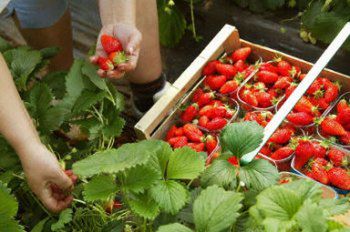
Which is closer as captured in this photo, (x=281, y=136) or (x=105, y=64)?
(x=105, y=64)

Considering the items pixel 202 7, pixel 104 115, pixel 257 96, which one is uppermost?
pixel 104 115

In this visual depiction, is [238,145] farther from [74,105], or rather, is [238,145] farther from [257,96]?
[257,96]

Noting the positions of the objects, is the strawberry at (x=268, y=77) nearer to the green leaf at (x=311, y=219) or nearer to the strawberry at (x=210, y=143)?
the strawberry at (x=210, y=143)

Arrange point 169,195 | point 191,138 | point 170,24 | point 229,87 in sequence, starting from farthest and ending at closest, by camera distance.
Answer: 1. point 170,24
2. point 229,87
3. point 191,138
4. point 169,195

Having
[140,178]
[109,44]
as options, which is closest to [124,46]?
[109,44]

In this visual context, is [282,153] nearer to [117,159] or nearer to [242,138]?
[242,138]

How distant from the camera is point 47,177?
1.12 m

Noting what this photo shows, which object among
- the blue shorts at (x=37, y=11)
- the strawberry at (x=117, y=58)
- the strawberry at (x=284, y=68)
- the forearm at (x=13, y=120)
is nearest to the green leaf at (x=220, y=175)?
the forearm at (x=13, y=120)

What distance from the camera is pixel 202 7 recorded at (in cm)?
256

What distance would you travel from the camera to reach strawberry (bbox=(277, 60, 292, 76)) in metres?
1.80

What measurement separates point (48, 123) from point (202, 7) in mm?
1433

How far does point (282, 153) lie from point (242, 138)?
54 cm

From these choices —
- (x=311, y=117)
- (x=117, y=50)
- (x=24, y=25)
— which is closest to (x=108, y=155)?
(x=117, y=50)

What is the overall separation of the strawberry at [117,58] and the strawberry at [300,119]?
57 centimetres
